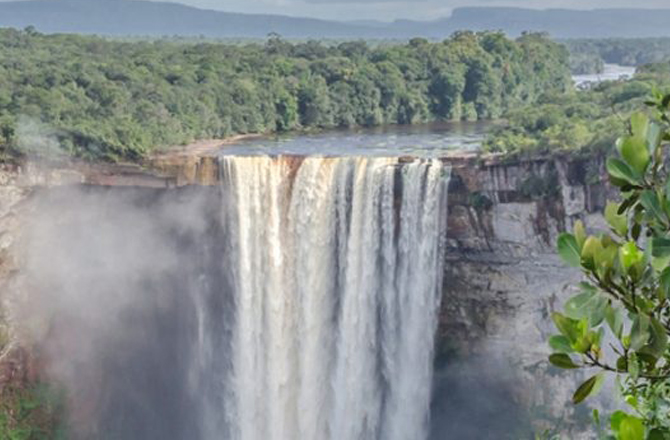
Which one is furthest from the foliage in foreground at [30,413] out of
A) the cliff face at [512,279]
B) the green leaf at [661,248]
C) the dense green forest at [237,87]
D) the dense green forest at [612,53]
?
the dense green forest at [612,53]

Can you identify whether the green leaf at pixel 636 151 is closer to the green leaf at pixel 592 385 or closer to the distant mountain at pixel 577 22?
the green leaf at pixel 592 385

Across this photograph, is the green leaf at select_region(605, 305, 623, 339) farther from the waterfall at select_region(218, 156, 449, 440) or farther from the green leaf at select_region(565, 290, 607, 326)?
the waterfall at select_region(218, 156, 449, 440)

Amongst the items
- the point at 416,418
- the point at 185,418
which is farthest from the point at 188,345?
the point at 416,418

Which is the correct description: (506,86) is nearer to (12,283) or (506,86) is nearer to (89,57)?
(89,57)

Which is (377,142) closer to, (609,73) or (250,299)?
(250,299)

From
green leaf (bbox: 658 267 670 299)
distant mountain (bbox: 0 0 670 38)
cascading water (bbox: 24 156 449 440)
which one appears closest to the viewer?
green leaf (bbox: 658 267 670 299)

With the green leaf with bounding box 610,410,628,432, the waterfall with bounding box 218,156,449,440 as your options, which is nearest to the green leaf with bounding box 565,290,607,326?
the green leaf with bounding box 610,410,628,432
